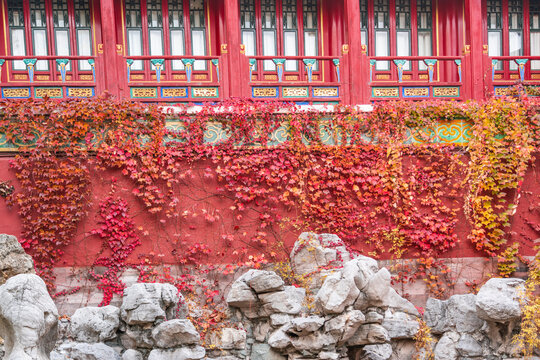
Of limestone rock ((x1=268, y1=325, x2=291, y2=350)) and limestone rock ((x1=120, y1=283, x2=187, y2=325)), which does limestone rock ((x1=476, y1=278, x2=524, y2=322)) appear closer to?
limestone rock ((x1=268, y1=325, x2=291, y2=350))

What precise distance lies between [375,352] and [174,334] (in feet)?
10.1

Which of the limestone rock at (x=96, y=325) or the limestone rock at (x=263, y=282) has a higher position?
the limestone rock at (x=263, y=282)

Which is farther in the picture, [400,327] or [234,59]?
[234,59]

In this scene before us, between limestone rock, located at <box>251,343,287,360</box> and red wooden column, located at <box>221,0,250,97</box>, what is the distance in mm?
4954

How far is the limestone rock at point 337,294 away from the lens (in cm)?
793

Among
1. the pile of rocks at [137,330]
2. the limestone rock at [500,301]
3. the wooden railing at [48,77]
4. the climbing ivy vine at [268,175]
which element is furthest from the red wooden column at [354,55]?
the pile of rocks at [137,330]

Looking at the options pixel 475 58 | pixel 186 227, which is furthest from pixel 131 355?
pixel 475 58

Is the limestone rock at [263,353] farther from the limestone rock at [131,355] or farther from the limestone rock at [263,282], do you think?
the limestone rock at [131,355]

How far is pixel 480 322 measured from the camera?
8.65 metres

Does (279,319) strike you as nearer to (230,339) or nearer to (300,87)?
(230,339)

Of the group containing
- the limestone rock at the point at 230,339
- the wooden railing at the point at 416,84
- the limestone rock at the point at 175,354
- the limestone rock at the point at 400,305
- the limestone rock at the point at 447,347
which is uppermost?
the wooden railing at the point at 416,84

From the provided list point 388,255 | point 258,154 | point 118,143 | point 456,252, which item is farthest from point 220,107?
point 456,252

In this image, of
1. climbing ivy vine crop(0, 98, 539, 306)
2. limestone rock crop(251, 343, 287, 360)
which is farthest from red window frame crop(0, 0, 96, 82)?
limestone rock crop(251, 343, 287, 360)

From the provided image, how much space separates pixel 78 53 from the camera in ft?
41.6
